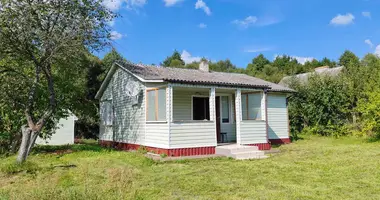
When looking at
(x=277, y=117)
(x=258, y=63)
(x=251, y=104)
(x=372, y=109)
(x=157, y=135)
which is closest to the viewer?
(x=157, y=135)

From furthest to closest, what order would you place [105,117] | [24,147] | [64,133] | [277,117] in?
[64,133]
[105,117]
[277,117]
[24,147]

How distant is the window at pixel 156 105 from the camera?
34.1 feet

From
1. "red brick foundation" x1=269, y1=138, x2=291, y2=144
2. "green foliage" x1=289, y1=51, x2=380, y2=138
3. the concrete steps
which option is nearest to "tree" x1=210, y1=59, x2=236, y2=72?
"green foliage" x1=289, y1=51, x2=380, y2=138

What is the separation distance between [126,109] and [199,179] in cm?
735

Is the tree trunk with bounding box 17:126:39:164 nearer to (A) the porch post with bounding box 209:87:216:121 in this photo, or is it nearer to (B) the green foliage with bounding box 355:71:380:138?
(A) the porch post with bounding box 209:87:216:121

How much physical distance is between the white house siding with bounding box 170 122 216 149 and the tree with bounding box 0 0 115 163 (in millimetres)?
3984

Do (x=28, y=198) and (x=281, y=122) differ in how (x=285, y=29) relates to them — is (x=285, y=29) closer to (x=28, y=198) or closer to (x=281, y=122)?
(x=281, y=122)

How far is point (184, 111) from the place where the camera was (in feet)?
40.0

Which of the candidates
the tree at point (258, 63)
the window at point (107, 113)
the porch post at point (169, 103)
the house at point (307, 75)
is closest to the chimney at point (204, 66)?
the window at point (107, 113)

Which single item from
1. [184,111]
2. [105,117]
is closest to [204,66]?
[184,111]

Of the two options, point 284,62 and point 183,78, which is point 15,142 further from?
point 284,62

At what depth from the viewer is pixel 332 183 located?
603 centimetres

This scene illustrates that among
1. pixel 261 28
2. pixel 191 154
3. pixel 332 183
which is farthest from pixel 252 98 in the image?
pixel 261 28

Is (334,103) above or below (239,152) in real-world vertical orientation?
above
